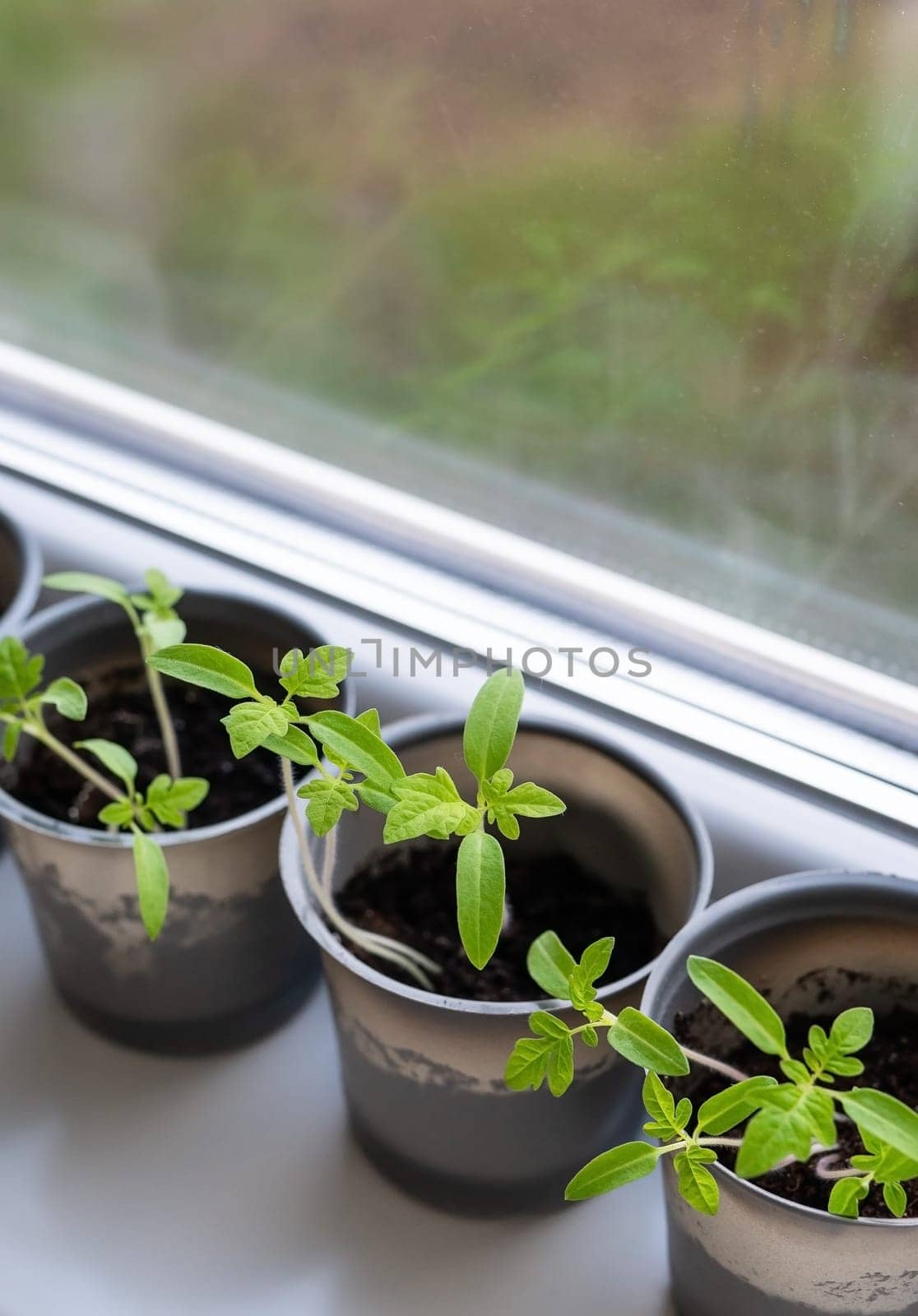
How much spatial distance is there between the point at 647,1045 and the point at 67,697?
1.04ft

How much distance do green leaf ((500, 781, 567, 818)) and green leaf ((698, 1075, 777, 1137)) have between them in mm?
116

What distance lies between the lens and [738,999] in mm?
482

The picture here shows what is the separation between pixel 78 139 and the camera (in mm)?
810

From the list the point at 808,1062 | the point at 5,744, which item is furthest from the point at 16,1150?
the point at 808,1062

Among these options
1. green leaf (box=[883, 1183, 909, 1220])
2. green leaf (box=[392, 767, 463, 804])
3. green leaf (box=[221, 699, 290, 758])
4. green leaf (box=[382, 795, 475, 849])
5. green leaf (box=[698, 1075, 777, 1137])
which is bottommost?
green leaf (box=[883, 1183, 909, 1220])

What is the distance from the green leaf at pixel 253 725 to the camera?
49 cm

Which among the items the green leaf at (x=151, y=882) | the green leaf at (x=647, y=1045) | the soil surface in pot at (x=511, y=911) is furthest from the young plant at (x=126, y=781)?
the green leaf at (x=647, y=1045)

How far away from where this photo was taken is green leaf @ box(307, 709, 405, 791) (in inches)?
19.9

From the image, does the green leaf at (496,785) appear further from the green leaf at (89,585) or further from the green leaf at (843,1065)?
the green leaf at (89,585)

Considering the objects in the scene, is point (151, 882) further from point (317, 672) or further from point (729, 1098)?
point (729, 1098)

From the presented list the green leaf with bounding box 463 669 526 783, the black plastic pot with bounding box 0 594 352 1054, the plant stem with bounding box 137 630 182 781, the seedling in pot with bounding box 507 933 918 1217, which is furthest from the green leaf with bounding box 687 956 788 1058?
the plant stem with bounding box 137 630 182 781

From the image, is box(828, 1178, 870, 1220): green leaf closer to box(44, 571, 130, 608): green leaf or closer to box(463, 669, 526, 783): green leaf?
box(463, 669, 526, 783): green leaf

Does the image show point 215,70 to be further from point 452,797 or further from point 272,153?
point 452,797

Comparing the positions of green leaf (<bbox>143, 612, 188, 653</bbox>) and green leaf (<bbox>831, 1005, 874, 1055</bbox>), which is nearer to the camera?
green leaf (<bbox>831, 1005, 874, 1055</bbox>)
